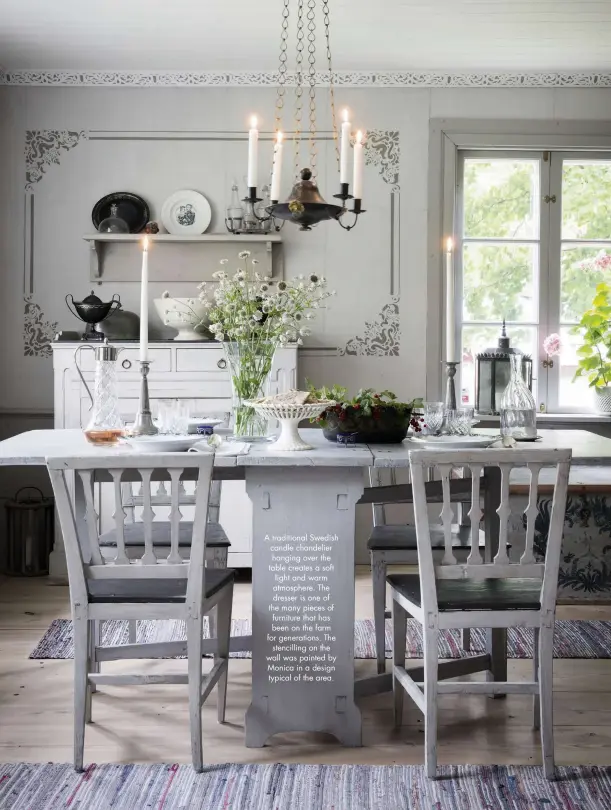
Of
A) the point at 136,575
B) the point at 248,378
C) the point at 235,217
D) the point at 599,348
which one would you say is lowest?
the point at 136,575

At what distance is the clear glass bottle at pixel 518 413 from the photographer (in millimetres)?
2916

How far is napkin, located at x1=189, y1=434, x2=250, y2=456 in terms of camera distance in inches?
99.3

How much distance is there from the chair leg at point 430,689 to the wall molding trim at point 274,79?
3.36 metres

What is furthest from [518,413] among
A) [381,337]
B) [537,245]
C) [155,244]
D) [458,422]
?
[155,244]

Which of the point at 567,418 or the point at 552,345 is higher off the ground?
the point at 552,345

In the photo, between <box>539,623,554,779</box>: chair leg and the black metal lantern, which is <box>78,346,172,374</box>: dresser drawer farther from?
<box>539,623,554,779</box>: chair leg

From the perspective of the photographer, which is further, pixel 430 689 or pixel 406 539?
pixel 406 539

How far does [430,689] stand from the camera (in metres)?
2.34

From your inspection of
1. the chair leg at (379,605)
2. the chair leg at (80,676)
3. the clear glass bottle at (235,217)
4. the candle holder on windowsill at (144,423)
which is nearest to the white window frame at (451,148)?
the clear glass bottle at (235,217)

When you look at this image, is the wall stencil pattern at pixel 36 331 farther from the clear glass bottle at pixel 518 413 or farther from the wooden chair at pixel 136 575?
the clear glass bottle at pixel 518 413

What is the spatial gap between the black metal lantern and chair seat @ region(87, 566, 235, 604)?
101 inches

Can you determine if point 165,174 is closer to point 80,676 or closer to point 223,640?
point 223,640

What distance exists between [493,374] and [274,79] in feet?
6.35

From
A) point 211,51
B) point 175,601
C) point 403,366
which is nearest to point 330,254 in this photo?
point 403,366
